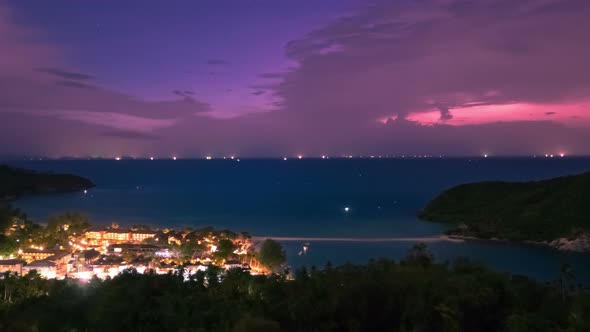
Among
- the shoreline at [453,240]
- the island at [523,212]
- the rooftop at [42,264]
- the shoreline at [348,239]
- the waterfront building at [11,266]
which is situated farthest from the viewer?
the island at [523,212]

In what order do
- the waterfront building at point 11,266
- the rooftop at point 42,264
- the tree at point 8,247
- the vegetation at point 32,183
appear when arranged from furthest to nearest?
the vegetation at point 32,183 → the tree at point 8,247 → the rooftop at point 42,264 → the waterfront building at point 11,266

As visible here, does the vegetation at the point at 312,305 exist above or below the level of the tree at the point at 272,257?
above

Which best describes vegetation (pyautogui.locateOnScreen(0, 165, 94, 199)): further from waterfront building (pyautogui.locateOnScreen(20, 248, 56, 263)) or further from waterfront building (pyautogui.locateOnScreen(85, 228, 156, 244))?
waterfront building (pyautogui.locateOnScreen(20, 248, 56, 263))

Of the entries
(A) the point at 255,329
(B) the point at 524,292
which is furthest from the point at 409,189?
(A) the point at 255,329

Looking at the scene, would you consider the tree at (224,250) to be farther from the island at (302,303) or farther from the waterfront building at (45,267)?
the island at (302,303)

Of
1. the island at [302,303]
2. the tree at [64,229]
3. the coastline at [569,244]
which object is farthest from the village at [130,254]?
the coastline at [569,244]

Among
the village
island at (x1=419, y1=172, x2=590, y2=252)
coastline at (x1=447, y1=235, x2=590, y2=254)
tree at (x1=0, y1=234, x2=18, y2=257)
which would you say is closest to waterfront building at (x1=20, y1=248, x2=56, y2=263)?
the village

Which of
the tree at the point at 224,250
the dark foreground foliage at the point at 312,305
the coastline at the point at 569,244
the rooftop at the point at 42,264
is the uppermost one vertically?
the dark foreground foliage at the point at 312,305

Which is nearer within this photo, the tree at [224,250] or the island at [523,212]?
the tree at [224,250]

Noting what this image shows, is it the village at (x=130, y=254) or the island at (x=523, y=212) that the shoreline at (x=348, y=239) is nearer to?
the island at (x=523, y=212)
